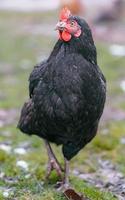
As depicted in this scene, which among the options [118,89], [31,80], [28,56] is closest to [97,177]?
[31,80]

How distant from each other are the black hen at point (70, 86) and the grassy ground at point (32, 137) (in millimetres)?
788

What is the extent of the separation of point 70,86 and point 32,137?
12.3 ft

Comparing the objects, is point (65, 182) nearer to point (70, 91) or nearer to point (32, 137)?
point (70, 91)

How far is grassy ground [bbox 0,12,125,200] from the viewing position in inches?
300

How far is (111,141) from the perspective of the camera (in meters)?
10.3

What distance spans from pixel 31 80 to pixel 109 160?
2516 mm

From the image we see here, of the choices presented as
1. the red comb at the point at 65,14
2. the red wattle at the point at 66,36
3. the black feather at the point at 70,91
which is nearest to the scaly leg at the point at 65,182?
the black feather at the point at 70,91

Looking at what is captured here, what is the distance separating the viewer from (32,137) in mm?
10547

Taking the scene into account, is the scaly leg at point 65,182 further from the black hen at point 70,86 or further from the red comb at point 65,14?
the red comb at point 65,14

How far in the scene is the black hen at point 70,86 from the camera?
22.7 feet

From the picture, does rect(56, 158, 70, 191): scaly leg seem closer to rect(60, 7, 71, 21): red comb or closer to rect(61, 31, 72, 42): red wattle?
rect(61, 31, 72, 42): red wattle

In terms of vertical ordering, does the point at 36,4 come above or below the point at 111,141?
above

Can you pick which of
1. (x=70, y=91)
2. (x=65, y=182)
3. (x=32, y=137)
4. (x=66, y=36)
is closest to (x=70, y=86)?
(x=70, y=91)

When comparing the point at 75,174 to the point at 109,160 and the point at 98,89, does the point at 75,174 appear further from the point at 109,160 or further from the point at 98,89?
the point at 98,89
